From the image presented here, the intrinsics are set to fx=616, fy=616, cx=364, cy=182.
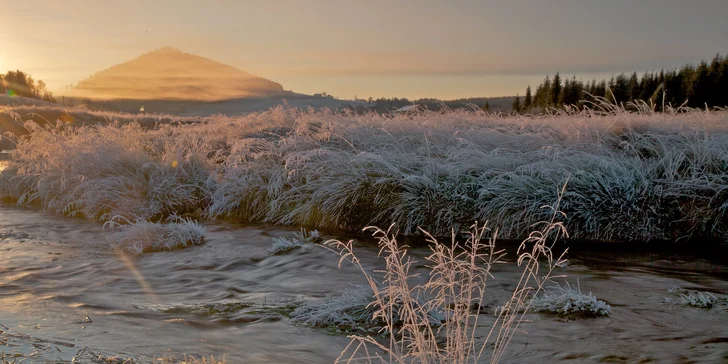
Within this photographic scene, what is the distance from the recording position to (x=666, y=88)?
4000cm

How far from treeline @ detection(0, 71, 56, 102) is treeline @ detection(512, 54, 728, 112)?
61630 millimetres

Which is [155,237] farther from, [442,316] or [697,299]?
[697,299]

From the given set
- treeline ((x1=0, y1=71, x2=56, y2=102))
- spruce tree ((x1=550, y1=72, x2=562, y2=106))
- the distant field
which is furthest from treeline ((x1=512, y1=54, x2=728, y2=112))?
treeline ((x1=0, y1=71, x2=56, y2=102))

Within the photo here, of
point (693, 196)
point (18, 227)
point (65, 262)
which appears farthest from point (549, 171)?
point (18, 227)

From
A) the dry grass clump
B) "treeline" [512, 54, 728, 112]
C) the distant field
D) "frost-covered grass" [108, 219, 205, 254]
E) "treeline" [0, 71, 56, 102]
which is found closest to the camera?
the dry grass clump

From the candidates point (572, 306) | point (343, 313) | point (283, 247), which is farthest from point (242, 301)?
point (572, 306)

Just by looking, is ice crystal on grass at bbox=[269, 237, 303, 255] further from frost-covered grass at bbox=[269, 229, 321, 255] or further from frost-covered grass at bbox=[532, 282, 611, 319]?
frost-covered grass at bbox=[532, 282, 611, 319]

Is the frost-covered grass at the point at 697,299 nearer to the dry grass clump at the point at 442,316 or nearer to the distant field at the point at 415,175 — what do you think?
the dry grass clump at the point at 442,316

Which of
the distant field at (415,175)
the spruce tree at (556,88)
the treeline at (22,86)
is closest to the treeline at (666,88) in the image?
the spruce tree at (556,88)

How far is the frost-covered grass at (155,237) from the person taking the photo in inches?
301

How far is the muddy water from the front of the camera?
390 centimetres

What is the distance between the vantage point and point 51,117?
36.5 m

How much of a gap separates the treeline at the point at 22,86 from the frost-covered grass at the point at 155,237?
7728 centimetres

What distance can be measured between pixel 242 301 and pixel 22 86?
9066cm
